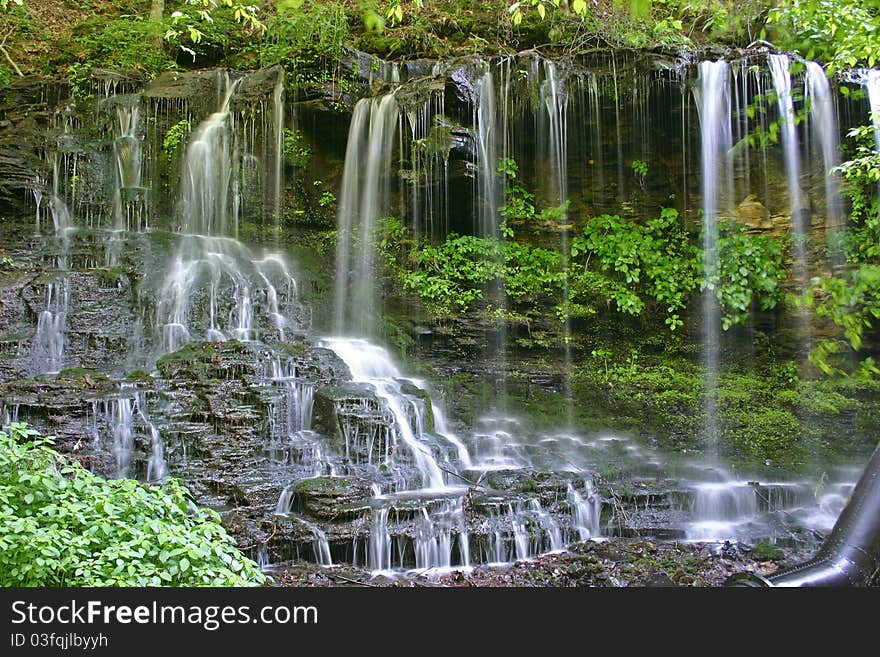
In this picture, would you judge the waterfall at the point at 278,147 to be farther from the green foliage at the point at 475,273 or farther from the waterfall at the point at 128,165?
the green foliage at the point at 475,273

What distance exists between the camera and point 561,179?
1139 centimetres

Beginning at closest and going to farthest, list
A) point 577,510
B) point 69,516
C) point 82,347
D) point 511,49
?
point 69,516 → point 577,510 → point 82,347 → point 511,49

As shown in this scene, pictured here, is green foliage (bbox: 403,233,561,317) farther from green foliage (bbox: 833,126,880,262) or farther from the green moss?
the green moss

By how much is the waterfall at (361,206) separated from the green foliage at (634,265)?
3.54 m

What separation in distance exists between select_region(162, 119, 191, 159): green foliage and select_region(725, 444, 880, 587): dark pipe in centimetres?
1222

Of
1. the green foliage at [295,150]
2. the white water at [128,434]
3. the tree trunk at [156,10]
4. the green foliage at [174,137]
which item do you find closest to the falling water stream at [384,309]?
the white water at [128,434]

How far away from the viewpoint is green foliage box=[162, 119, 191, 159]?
12.0m

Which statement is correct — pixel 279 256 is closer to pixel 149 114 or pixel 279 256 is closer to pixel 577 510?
pixel 149 114

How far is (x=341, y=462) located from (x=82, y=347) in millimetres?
4146

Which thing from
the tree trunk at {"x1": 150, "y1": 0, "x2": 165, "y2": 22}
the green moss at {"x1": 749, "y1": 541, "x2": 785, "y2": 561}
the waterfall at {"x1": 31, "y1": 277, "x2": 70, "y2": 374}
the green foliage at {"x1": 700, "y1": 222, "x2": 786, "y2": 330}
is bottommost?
the green moss at {"x1": 749, "y1": 541, "x2": 785, "y2": 561}

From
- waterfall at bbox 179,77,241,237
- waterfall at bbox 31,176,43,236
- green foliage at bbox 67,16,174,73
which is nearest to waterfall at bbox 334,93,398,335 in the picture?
waterfall at bbox 179,77,241,237

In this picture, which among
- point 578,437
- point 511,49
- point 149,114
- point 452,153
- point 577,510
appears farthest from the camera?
point 511,49

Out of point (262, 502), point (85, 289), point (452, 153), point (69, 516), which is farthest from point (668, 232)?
point (69, 516)

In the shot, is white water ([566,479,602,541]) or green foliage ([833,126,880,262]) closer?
white water ([566,479,602,541])
